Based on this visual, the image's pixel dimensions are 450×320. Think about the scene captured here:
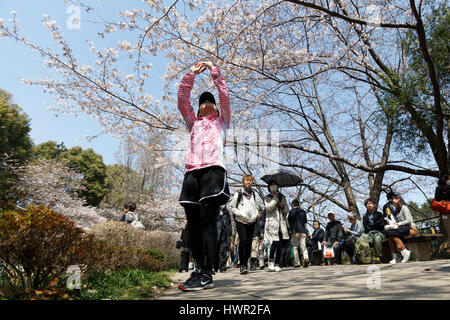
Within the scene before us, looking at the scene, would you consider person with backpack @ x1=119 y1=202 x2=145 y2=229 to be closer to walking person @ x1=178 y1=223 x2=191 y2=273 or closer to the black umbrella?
walking person @ x1=178 y1=223 x2=191 y2=273

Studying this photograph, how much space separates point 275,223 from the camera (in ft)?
19.9

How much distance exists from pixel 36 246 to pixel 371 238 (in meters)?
6.89

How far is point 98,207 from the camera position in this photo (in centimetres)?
3016

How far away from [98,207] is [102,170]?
14.2ft

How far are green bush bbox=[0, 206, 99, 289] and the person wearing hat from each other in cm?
743

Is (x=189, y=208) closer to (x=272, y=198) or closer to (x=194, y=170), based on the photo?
(x=194, y=170)

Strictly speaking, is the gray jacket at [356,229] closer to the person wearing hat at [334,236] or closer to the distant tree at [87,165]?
the person wearing hat at [334,236]

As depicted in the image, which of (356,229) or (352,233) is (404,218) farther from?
(352,233)

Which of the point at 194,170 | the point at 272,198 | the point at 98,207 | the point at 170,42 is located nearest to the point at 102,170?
the point at 98,207

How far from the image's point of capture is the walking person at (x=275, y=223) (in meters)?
6.03

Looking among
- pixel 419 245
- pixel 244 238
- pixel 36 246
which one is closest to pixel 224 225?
pixel 244 238

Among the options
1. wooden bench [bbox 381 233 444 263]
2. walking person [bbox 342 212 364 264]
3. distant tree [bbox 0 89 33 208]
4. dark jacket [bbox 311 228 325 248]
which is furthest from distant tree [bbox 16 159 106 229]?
wooden bench [bbox 381 233 444 263]

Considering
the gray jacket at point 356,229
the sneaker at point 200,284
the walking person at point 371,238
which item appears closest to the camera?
the sneaker at point 200,284

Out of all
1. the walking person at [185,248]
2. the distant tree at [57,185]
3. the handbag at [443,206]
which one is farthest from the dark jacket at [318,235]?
the distant tree at [57,185]
